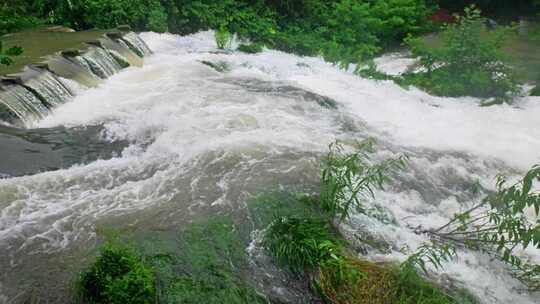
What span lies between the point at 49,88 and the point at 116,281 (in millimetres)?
5127

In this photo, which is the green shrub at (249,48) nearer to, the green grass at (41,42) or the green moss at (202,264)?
the green grass at (41,42)

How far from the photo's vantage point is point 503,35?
10.2 metres

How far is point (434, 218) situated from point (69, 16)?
10.3m

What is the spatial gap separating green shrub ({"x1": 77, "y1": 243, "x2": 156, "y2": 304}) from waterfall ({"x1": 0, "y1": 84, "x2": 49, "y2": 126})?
3941 millimetres

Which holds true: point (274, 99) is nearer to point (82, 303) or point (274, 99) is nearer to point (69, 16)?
point (82, 303)

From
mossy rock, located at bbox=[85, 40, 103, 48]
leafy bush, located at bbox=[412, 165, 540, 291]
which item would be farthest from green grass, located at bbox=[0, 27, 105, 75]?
leafy bush, located at bbox=[412, 165, 540, 291]

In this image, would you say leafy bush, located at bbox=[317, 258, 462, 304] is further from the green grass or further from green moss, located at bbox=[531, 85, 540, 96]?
green moss, located at bbox=[531, 85, 540, 96]

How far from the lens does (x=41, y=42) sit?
9.60 m

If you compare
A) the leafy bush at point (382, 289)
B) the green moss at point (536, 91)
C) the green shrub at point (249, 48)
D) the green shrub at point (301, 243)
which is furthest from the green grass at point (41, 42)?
the green moss at point (536, 91)

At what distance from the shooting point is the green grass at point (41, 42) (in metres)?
8.31

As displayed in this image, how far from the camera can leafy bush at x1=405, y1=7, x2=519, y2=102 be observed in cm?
984

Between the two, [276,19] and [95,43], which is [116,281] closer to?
[95,43]

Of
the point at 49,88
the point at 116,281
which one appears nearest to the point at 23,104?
the point at 49,88

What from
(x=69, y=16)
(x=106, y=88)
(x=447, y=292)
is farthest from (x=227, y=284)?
(x=69, y=16)
